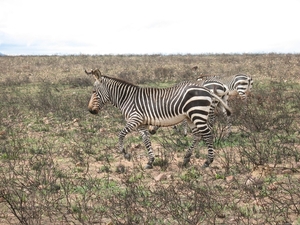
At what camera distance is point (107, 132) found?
913cm

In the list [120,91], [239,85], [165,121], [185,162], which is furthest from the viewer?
[239,85]

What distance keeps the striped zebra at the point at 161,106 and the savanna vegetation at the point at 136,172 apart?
1.42ft

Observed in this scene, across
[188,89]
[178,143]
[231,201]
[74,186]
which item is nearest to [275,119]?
[178,143]

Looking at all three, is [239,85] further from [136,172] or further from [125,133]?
[136,172]

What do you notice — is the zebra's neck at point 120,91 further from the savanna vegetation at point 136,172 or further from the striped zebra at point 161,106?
the savanna vegetation at point 136,172

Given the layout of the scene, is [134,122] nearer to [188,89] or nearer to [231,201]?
[188,89]

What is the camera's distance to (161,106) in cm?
670

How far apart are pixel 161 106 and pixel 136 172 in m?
1.29

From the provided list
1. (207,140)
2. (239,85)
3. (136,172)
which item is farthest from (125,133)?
(239,85)

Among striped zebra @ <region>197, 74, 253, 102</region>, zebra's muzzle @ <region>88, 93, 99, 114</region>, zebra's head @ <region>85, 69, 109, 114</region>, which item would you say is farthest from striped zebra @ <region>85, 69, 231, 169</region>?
striped zebra @ <region>197, 74, 253, 102</region>

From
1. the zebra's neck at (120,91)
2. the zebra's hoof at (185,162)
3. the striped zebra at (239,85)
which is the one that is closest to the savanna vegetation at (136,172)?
the zebra's hoof at (185,162)

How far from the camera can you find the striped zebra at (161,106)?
642 cm

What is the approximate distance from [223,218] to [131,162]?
2.87m

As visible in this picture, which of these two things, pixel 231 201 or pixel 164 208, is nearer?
pixel 164 208
